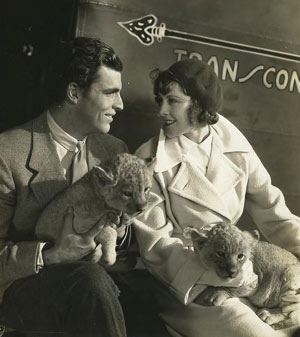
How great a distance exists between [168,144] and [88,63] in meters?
0.42

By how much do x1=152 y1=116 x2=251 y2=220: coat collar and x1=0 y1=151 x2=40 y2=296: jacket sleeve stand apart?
503mm

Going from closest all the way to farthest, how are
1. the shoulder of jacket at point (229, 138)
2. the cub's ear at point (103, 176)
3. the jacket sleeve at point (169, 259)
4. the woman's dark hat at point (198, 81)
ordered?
1. the cub's ear at point (103, 176)
2. the jacket sleeve at point (169, 259)
3. the woman's dark hat at point (198, 81)
4. the shoulder of jacket at point (229, 138)

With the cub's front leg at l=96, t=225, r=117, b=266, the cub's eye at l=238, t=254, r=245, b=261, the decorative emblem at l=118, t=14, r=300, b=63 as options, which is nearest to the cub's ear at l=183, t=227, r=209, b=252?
the cub's eye at l=238, t=254, r=245, b=261

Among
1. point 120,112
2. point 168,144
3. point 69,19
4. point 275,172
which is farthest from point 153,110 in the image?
point 275,172

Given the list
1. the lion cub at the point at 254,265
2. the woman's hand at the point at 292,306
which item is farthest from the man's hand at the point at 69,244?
the woman's hand at the point at 292,306

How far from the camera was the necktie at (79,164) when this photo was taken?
188 centimetres

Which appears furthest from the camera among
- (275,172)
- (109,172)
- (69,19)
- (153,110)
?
(275,172)

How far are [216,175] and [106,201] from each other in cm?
53

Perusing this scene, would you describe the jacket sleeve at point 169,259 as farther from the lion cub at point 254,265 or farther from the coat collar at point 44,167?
the coat collar at point 44,167

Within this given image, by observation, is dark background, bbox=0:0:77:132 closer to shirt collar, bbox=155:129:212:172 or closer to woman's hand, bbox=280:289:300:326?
shirt collar, bbox=155:129:212:172

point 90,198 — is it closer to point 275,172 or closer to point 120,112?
point 120,112

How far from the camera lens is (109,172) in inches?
67.1

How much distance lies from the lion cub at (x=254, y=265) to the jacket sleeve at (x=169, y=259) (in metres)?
0.03

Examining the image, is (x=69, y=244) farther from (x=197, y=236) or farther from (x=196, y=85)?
(x=196, y=85)
